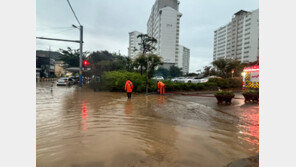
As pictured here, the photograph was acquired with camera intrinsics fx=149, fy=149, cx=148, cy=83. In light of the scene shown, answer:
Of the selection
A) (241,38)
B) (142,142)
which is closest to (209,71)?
(142,142)

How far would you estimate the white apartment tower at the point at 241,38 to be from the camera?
69.7m

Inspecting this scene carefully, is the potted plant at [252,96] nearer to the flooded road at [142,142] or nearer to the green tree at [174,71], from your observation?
the flooded road at [142,142]

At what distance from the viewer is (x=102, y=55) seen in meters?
26.3

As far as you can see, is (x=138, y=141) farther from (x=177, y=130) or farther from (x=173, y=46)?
(x=173, y=46)

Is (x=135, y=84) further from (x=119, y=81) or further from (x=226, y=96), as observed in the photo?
(x=226, y=96)

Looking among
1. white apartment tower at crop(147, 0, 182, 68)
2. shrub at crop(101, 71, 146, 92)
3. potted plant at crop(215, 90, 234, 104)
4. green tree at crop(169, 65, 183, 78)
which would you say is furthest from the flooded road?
white apartment tower at crop(147, 0, 182, 68)

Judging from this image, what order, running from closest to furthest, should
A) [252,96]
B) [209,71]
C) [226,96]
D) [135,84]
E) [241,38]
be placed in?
[226,96] → [252,96] → [135,84] → [209,71] → [241,38]

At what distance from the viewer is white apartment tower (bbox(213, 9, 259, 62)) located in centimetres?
6969

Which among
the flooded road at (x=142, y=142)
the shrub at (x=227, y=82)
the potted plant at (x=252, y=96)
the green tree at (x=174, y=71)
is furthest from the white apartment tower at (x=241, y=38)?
the flooded road at (x=142, y=142)

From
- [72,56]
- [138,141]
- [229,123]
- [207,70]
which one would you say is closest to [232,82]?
[229,123]

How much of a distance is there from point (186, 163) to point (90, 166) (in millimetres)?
1650

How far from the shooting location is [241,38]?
77625 millimetres

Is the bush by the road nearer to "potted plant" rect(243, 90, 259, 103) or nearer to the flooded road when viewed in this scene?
"potted plant" rect(243, 90, 259, 103)

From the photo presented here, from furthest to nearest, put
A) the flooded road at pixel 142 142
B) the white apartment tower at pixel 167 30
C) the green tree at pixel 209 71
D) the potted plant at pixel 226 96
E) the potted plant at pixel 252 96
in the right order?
1. the white apartment tower at pixel 167 30
2. the green tree at pixel 209 71
3. the potted plant at pixel 252 96
4. the potted plant at pixel 226 96
5. the flooded road at pixel 142 142
